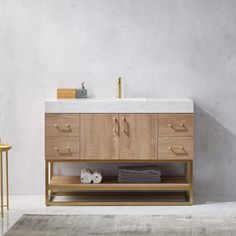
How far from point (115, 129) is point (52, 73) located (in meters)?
0.84

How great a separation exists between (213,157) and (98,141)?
3.57ft

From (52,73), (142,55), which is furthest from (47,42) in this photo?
(142,55)

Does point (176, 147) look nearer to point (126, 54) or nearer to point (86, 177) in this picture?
point (86, 177)

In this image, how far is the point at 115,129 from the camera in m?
5.32

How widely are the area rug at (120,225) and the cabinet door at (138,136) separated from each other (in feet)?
1.84

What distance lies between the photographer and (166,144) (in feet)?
17.5

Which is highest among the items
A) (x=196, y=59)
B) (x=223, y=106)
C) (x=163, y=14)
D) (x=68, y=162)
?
(x=163, y=14)

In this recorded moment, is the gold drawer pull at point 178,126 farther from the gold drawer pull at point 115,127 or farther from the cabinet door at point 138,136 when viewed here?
the gold drawer pull at point 115,127

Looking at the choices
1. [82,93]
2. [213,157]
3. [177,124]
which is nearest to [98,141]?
[82,93]

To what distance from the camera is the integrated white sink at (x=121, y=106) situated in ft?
17.4

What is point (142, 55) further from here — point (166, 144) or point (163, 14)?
point (166, 144)

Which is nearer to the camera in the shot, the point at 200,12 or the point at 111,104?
the point at 111,104

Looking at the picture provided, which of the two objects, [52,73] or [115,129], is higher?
[52,73]

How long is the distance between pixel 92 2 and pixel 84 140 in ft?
3.99
